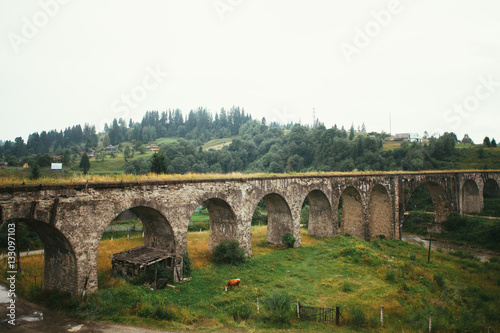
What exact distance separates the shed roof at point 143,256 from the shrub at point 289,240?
10505 millimetres

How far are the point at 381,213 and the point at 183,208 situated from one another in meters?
24.3

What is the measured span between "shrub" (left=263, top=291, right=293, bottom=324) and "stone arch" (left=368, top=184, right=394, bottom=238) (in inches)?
840

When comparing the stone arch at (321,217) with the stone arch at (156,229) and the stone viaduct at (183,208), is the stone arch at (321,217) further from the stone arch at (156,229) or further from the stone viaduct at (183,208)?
the stone arch at (156,229)

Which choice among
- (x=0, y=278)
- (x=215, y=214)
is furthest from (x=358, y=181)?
(x=0, y=278)

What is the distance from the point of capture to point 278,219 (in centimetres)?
2470

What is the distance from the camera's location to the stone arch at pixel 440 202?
125 ft

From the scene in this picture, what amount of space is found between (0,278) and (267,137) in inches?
3616

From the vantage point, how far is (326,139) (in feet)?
247

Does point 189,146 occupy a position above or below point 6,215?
above

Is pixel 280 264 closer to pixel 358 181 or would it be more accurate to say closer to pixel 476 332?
pixel 476 332

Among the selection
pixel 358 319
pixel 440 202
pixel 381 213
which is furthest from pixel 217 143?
pixel 358 319

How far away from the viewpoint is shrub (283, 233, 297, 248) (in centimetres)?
2350

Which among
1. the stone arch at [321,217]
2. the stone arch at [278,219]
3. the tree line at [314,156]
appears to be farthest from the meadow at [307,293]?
the tree line at [314,156]

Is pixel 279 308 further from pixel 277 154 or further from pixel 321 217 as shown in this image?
pixel 277 154
